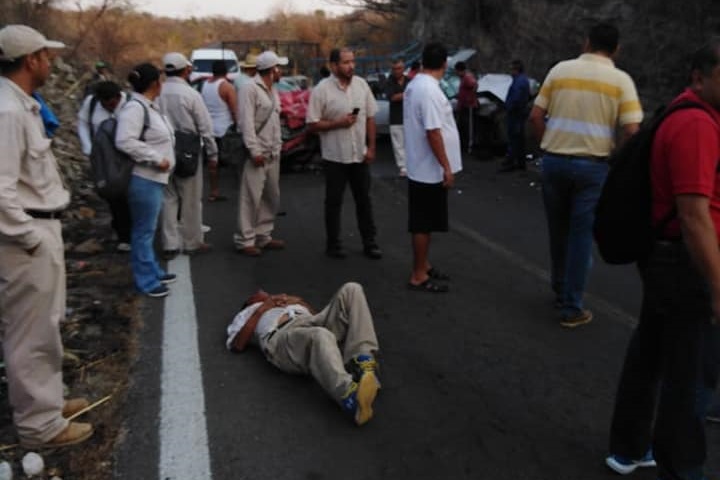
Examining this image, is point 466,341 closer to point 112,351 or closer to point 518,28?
point 112,351

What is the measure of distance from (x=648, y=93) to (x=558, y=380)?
1097 cm

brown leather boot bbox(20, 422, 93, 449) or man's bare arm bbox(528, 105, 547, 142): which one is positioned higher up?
man's bare arm bbox(528, 105, 547, 142)

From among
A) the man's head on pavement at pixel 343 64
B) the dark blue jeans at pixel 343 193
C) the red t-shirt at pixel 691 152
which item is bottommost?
the dark blue jeans at pixel 343 193

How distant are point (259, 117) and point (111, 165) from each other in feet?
6.00

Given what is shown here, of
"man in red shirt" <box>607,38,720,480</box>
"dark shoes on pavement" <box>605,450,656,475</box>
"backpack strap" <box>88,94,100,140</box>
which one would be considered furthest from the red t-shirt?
"backpack strap" <box>88,94,100,140</box>

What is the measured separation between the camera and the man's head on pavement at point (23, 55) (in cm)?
317

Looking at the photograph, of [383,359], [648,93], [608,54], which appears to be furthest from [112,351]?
[648,93]

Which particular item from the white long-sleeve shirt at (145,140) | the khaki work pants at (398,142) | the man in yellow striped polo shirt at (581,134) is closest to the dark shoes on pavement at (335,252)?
the white long-sleeve shirt at (145,140)

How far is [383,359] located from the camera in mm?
4344

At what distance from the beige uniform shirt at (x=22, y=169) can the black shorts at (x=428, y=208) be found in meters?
2.98

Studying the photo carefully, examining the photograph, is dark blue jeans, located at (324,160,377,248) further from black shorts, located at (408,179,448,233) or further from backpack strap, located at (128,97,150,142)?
backpack strap, located at (128,97,150,142)

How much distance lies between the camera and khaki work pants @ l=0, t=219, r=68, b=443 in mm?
3180

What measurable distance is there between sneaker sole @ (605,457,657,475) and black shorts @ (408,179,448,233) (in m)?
2.75

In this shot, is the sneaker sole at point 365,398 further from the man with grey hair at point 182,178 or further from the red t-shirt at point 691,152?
the man with grey hair at point 182,178
